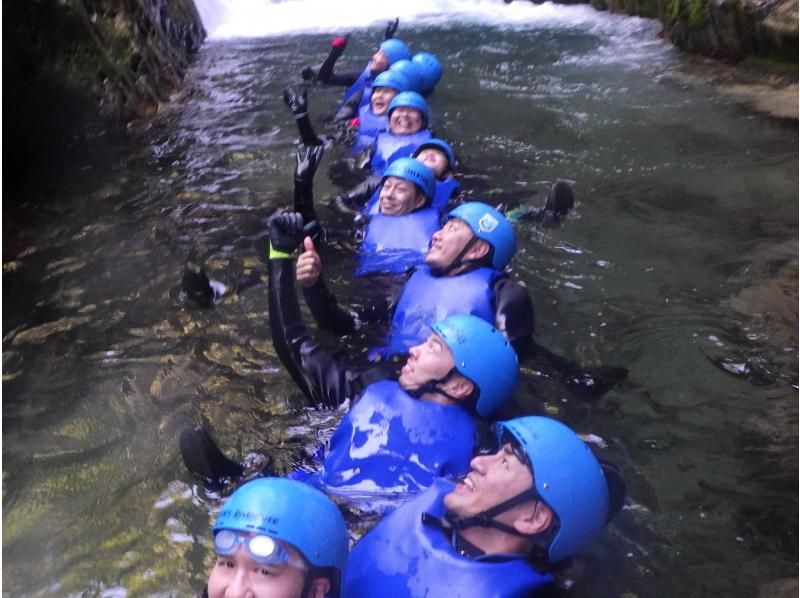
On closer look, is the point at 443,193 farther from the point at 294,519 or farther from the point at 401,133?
the point at 294,519

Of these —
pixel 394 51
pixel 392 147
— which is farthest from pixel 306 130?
pixel 394 51

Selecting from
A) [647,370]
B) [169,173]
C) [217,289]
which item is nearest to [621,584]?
[647,370]

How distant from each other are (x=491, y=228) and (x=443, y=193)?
1977 mm

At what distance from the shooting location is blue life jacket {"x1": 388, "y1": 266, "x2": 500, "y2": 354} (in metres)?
4.88

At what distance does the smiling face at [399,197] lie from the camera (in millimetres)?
6176

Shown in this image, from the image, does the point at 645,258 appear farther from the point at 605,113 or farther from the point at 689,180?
the point at 605,113

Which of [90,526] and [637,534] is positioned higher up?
[90,526]

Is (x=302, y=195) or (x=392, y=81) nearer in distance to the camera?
(x=302, y=195)

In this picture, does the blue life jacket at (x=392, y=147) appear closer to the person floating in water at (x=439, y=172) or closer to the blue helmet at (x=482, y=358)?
the person floating in water at (x=439, y=172)

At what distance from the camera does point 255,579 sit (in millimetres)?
2484

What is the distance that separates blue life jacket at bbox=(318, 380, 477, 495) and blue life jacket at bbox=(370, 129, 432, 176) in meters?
4.31

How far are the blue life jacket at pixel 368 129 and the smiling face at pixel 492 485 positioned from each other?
20.5 ft

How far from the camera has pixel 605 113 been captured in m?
10.5

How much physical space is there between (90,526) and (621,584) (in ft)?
9.11
